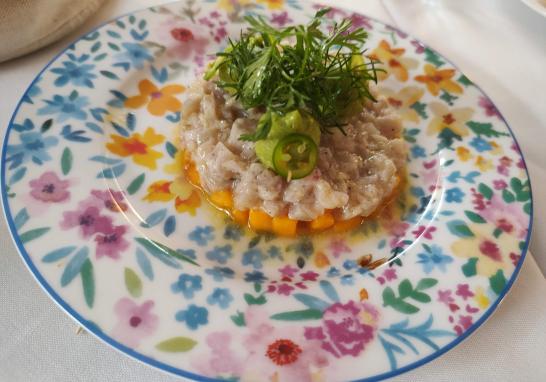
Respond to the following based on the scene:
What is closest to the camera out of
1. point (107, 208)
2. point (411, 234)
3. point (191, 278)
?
point (191, 278)

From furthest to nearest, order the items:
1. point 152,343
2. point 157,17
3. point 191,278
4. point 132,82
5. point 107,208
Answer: point 157,17 → point 132,82 → point 107,208 → point 191,278 → point 152,343

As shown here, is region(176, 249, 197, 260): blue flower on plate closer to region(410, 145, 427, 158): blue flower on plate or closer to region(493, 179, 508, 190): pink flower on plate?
region(410, 145, 427, 158): blue flower on plate

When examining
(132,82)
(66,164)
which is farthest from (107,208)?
(132,82)

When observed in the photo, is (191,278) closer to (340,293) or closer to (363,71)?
(340,293)

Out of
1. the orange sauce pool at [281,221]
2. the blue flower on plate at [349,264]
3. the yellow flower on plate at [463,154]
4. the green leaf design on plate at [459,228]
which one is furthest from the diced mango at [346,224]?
the yellow flower on plate at [463,154]

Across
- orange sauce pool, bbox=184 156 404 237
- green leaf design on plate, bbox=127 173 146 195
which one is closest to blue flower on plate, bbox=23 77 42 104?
green leaf design on plate, bbox=127 173 146 195

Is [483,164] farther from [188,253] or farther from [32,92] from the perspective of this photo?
[32,92]

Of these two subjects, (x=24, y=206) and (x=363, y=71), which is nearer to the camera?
(x=24, y=206)

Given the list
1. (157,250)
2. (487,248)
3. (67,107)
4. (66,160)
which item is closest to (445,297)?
(487,248)
